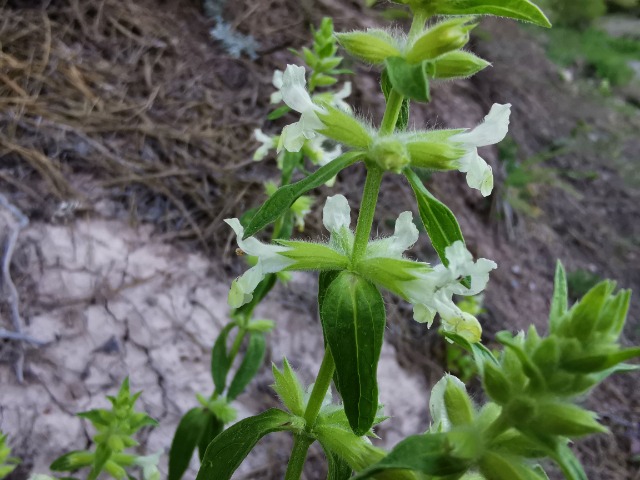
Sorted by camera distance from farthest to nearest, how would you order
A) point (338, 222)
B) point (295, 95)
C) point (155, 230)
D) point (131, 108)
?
point (131, 108)
point (155, 230)
point (338, 222)
point (295, 95)

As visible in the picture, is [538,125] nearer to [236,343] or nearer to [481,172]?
[236,343]

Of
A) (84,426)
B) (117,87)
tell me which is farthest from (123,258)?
(117,87)

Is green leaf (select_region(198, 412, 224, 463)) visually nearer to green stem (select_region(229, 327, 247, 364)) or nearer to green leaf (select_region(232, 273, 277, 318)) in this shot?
green stem (select_region(229, 327, 247, 364))

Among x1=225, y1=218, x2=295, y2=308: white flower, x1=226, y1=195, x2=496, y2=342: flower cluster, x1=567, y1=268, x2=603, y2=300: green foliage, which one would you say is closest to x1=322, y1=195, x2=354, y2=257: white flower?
x1=226, y1=195, x2=496, y2=342: flower cluster

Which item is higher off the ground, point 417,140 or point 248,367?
point 417,140

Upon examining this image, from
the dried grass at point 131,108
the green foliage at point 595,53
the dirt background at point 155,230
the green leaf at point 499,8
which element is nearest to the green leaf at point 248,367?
the dirt background at point 155,230

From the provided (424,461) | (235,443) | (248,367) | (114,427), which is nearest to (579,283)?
(248,367)

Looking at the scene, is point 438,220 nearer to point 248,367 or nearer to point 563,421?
point 563,421
